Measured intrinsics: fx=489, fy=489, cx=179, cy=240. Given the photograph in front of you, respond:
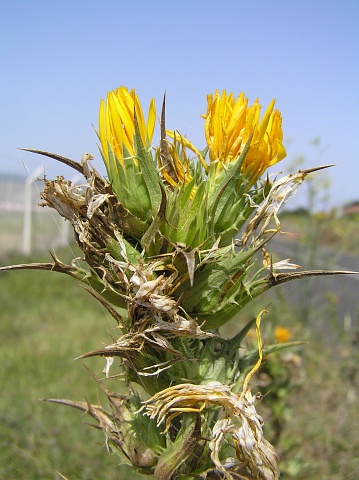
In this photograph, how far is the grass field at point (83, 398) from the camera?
4.67 m

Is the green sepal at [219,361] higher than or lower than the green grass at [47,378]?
higher

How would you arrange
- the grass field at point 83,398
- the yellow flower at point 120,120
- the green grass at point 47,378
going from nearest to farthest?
the yellow flower at point 120,120 < the grass field at point 83,398 < the green grass at point 47,378

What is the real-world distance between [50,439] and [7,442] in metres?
0.43

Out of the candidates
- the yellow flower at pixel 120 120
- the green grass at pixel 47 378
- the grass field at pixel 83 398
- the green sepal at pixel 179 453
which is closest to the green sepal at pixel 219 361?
the green sepal at pixel 179 453

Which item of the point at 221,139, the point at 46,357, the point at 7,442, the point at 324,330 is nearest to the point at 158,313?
the point at 221,139

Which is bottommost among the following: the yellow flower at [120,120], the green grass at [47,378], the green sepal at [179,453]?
the green grass at [47,378]

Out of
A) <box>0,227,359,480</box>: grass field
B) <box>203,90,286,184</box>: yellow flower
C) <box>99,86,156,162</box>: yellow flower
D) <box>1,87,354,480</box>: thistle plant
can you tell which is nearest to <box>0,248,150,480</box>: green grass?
<box>0,227,359,480</box>: grass field

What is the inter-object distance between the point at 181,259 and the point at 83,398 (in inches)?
227

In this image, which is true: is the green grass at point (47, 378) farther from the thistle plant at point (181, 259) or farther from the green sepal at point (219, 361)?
the green sepal at point (219, 361)

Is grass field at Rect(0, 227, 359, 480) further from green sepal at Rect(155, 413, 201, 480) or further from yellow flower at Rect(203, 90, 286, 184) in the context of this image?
yellow flower at Rect(203, 90, 286, 184)

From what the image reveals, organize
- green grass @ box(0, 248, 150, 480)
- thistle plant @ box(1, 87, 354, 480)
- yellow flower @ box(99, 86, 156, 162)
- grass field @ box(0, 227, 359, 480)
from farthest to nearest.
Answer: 1. green grass @ box(0, 248, 150, 480)
2. grass field @ box(0, 227, 359, 480)
3. yellow flower @ box(99, 86, 156, 162)
4. thistle plant @ box(1, 87, 354, 480)

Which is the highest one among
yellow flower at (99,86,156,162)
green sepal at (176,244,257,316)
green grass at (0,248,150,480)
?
→ yellow flower at (99,86,156,162)

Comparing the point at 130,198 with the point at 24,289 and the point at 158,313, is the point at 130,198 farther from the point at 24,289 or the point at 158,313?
the point at 24,289

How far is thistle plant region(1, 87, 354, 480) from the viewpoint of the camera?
134 centimetres
